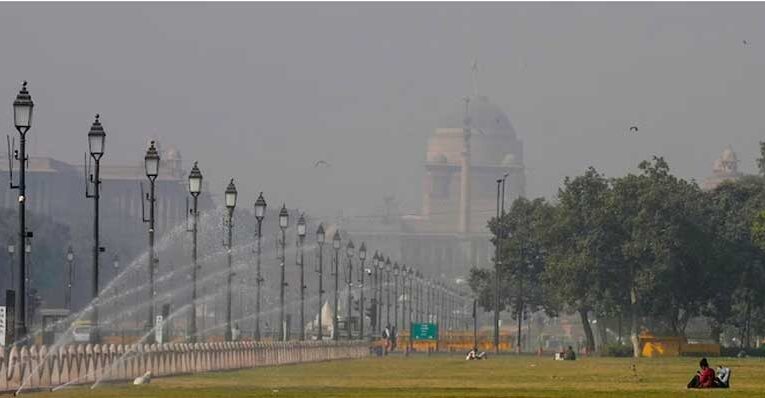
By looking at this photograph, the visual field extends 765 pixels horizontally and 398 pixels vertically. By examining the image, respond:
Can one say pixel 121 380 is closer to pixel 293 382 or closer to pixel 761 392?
pixel 293 382

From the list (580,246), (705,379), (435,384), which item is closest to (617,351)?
(580,246)

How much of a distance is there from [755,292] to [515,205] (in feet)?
133

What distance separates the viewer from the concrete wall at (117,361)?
53094mm

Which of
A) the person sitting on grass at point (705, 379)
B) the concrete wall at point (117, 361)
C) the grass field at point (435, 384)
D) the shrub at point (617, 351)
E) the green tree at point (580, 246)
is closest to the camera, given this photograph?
the grass field at point (435, 384)

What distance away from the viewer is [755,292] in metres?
144

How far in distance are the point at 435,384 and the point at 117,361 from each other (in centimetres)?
854

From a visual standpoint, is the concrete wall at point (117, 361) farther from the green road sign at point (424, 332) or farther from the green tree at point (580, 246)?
the green road sign at point (424, 332)

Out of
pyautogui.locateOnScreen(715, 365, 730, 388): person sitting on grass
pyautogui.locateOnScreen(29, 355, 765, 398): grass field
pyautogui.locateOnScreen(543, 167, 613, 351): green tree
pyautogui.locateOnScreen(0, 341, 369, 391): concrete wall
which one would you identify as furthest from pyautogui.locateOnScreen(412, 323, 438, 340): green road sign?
pyautogui.locateOnScreen(715, 365, 730, 388): person sitting on grass

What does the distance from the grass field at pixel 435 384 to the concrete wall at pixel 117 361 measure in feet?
2.87

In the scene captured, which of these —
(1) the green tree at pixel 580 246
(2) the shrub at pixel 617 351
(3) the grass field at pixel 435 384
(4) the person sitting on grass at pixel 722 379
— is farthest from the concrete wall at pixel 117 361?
(1) the green tree at pixel 580 246

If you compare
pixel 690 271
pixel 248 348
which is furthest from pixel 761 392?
pixel 690 271

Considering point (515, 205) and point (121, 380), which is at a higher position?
point (515, 205)

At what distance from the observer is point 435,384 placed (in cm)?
5941

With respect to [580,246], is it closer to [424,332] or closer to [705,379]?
[424,332]
